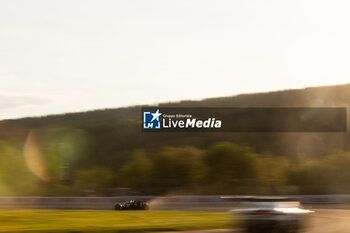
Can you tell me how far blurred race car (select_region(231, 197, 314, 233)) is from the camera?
1201 cm

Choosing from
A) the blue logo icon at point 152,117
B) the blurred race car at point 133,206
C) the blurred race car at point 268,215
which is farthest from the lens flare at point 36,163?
the blurred race car at point 268,215

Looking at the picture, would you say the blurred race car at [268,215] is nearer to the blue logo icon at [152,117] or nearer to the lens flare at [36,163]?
the blue logo icon at [152,117]

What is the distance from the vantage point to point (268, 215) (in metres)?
12.0

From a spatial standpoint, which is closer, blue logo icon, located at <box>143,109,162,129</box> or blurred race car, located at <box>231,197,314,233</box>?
blurred race car, located at <box>231,197,314,233</box>

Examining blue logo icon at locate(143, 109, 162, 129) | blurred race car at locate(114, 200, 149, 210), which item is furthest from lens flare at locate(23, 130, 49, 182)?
blurred race car at locate(114, 200, 149, 210)

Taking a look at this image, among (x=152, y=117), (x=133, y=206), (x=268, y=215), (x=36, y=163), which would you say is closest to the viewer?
(x=268, y=215)

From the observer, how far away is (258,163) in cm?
4650

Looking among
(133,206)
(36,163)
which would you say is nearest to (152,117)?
(36,163)

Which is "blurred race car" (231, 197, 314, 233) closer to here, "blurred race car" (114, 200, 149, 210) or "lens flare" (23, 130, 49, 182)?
"blurred race car" (114, 200, 149, 210)

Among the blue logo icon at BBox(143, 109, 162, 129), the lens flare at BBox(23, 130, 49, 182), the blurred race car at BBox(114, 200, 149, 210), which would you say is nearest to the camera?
the blurred race car at BBox(114, 200, 149, 210)

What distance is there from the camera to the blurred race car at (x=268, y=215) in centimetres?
1201

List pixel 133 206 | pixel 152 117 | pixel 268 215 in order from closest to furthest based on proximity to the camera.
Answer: pixel 268 215, pixel 133 206, pixel 152 117

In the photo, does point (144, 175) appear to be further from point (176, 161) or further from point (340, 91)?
point (340, 91)

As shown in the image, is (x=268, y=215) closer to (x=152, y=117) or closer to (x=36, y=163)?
(x=152, y=117)
